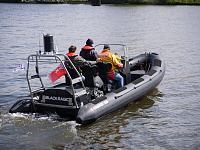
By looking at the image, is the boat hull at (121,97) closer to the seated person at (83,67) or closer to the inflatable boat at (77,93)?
the inflatable boat at (77,93)

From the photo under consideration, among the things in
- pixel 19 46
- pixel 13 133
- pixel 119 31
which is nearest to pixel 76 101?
pixel 13 133

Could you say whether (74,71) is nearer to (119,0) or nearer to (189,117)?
(189,117)

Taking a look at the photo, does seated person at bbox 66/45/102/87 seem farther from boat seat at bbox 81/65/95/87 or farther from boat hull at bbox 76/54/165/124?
boat hull at bbox 76/54/165/124

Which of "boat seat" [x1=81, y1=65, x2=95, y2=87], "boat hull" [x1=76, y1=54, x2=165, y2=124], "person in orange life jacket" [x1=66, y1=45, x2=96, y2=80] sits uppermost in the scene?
"person in orange life jacket" [x1=66, y1=45, x2=96, y2=80]

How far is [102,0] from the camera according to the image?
79.9m

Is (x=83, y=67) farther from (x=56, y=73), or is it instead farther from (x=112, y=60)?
(x=112, y=60)

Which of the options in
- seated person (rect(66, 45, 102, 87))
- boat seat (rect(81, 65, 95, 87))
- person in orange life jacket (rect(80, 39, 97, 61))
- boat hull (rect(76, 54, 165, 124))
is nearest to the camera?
boat hull (rect(76, 54, 165, 124))

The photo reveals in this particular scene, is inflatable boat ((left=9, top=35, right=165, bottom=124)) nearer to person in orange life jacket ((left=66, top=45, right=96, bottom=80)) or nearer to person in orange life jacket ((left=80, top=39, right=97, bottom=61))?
person in orange life jacket ((left=66, top=45, right=96, bottom=80))

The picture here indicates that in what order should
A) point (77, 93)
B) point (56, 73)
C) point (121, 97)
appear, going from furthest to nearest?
point (121, 97)
point (77, 93)
point (56, 73)

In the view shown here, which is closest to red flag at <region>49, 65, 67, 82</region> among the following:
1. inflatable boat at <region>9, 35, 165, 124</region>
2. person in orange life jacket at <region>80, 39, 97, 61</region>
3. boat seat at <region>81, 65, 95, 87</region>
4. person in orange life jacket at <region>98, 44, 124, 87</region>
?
inflatable boat at <region>9, 35, 165, 124</region>

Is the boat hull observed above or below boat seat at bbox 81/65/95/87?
below

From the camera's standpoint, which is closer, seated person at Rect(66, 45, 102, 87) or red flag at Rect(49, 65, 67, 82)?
red flag at Rect(49, 65, 67, 82)

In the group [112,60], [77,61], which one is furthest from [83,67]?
[112,60]

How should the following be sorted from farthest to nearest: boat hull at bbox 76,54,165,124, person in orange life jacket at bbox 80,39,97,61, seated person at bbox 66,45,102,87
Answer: person in orange life jacket at bbox 80,39,97,61
seated person at bbox 66,45,102,87
boat hull at bbox 76,54,165,124
